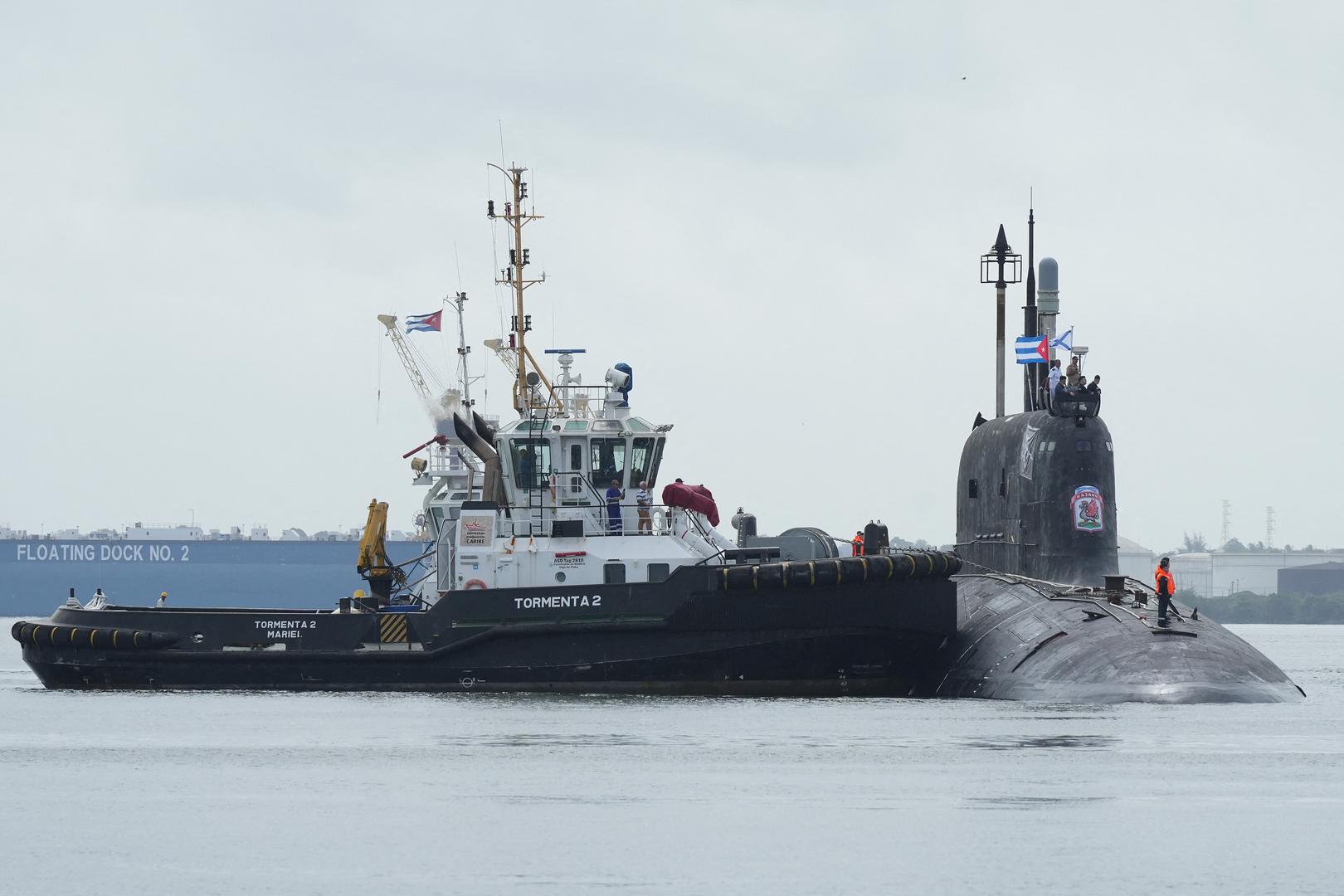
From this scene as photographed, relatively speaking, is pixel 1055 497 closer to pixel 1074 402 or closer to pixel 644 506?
pixel 1074 402

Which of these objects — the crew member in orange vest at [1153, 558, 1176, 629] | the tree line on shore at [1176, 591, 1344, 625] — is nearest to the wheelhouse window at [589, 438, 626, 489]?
the crew member in orange vest at [1153, 558, 1176, 629]

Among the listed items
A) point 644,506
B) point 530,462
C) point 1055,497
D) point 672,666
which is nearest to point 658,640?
point 672,666

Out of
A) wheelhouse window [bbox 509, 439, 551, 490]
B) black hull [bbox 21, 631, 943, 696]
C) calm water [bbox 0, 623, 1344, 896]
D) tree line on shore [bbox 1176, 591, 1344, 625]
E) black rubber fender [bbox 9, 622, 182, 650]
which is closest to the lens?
calm water [bbox 0, 623, 1344, 896]

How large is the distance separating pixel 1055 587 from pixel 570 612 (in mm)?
8641

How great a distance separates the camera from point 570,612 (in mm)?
33438

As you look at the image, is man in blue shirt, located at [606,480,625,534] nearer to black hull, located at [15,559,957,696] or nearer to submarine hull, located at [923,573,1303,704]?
black hull, located at [15,559,957,696]

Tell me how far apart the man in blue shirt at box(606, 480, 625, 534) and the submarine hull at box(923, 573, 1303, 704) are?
238 inches

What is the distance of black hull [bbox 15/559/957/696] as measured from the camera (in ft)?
108

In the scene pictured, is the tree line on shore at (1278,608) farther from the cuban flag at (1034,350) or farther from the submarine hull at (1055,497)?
the submarine hull at (1055,497)

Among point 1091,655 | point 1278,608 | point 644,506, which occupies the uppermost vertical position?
point 644,506

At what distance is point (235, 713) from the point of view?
109 feet

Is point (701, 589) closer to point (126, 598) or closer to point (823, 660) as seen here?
point (823, 660)

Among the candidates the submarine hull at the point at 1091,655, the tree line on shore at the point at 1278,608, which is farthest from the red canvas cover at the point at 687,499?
the tree line on shore at the point at 1278,608

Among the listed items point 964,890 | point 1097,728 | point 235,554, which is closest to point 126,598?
point 235,554
